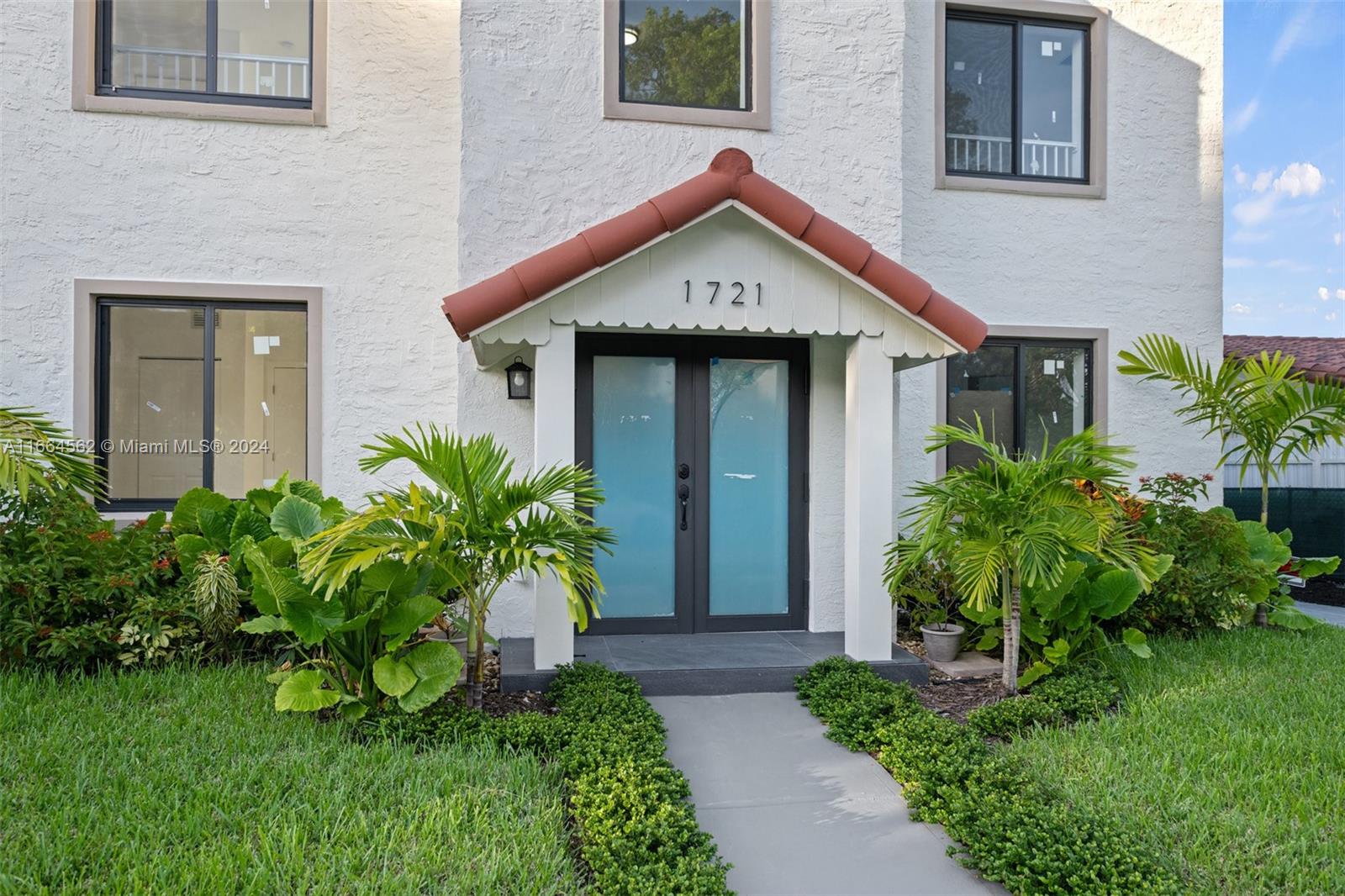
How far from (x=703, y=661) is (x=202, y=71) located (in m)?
5.94

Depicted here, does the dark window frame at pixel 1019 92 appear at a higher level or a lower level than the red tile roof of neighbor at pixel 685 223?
higher

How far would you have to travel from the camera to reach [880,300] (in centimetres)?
624

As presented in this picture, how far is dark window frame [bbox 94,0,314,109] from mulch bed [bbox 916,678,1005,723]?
20.8 ft

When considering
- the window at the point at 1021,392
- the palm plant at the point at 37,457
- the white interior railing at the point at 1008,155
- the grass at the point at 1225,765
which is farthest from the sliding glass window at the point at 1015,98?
the palm plant at the point at 37,457

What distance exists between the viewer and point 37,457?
20.1 feet

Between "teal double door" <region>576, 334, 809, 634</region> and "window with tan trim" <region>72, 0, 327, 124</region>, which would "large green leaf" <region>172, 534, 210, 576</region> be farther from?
"window with tan trim" <region>72, 0, 327, 124</region>

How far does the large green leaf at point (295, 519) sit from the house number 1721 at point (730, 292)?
266cm

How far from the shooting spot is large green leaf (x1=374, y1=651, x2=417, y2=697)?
16.0 ft

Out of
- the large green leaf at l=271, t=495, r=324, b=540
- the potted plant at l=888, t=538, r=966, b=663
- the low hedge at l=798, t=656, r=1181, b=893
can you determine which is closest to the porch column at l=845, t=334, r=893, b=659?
the low hedge at l=798, t=656, r=1181, b=893

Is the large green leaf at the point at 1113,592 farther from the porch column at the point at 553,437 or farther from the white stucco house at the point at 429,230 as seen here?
the porch column at the point at 553,437

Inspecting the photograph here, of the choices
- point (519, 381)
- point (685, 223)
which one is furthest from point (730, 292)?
point (519, 381)

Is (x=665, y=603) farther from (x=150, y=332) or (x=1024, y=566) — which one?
(x=150, y=332)

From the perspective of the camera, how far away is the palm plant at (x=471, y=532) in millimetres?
4891

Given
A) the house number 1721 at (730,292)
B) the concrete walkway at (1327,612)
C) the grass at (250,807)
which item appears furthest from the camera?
the concrete walkway at (1327,612)
